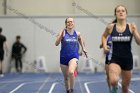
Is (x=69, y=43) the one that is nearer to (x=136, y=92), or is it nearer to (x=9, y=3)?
(x=136, y=92)

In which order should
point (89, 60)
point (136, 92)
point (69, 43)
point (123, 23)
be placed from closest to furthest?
point (123, 23) → point (69, 43) → point (136, 92) → point (89, 60)

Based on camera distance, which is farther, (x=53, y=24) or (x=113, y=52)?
(x=53, y=24)

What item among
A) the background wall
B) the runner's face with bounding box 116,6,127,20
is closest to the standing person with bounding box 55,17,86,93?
the runner's face with bounding box 116,6,127,20

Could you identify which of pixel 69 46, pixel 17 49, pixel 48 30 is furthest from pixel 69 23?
pixel 48 30

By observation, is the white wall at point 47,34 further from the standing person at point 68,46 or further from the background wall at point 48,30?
the standing person at point 68,46

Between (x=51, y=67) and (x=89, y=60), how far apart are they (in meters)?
2.23

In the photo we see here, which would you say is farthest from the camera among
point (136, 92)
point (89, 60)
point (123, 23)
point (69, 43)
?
point (89, 60)

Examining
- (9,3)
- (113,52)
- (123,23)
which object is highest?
(9,3)

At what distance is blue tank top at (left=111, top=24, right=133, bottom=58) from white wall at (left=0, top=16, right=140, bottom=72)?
14.3 meters

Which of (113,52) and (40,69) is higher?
(113,52)

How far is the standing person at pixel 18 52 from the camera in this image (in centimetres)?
2048

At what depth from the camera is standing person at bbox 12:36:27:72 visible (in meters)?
20.5

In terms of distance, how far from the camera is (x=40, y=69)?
2066cm

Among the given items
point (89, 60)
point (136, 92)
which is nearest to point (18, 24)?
point (89, 60)
